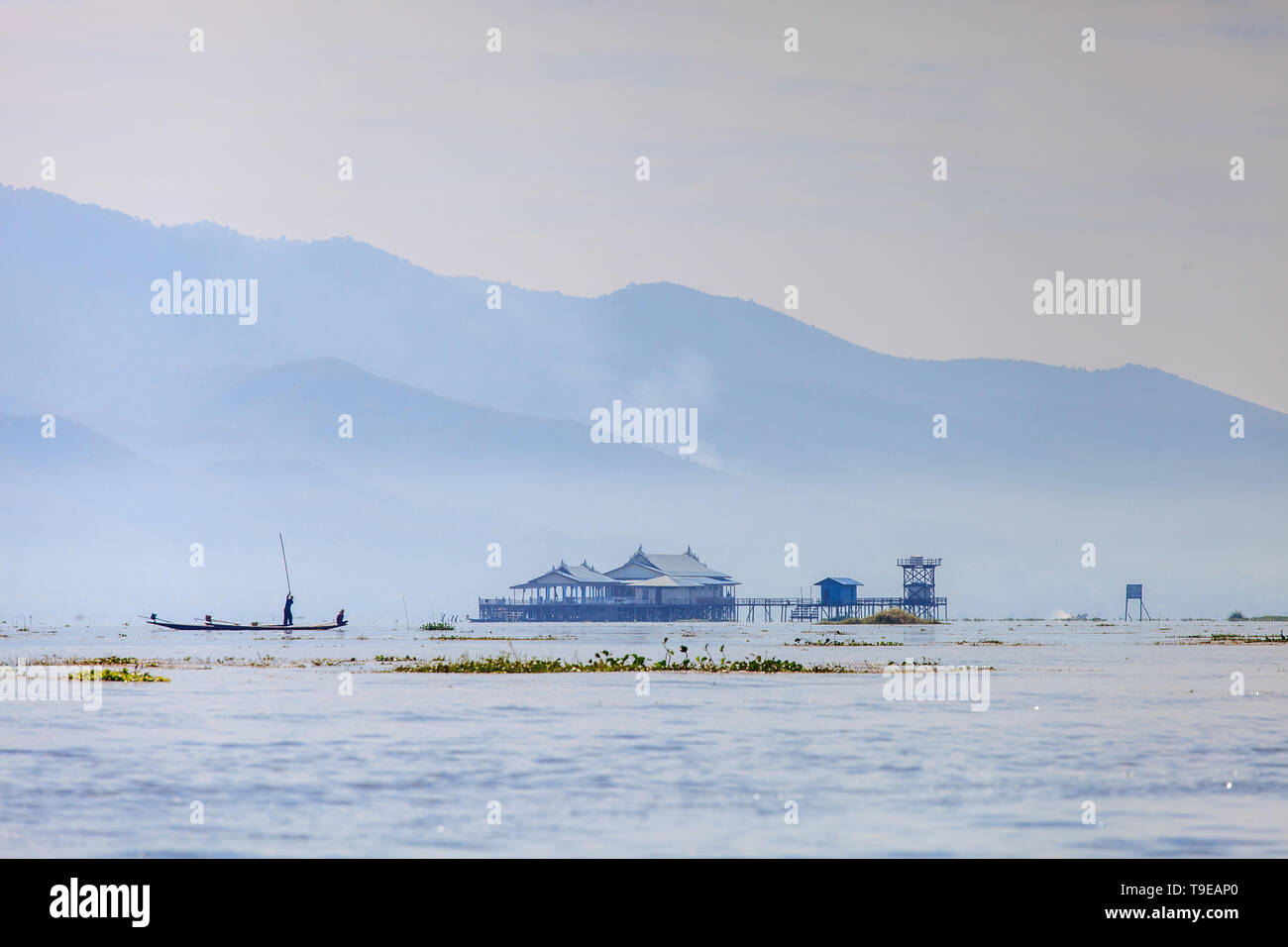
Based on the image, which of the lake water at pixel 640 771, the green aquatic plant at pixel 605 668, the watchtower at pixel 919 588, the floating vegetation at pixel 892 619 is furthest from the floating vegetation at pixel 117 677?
the watchtower at pixel 919 588

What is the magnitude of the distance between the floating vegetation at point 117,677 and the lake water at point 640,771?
1.92 metres

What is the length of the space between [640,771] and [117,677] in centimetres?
3065

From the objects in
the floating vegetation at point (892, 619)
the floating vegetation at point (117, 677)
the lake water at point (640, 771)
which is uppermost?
the floating vegetation at point (117, 677)

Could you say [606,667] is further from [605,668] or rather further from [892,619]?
[892,619]

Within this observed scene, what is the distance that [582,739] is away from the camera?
36.9 meters

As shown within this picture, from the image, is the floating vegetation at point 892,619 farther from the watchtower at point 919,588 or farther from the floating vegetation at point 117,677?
the floating vegetation at point 117,677

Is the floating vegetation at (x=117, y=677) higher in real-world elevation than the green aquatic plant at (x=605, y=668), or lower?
higher

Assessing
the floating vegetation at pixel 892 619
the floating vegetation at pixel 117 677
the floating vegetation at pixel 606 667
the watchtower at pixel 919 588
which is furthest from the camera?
the watchtower at pixel 919 588

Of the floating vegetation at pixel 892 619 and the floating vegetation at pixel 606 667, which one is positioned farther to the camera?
the floating vegetation at pixel 892 619

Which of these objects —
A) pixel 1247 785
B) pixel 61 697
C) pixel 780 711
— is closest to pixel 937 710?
pixel 780 711

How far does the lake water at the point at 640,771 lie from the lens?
2461cm

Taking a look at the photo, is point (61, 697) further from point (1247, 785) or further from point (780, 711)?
point (1247, 785)

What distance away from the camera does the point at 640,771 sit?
31.5m

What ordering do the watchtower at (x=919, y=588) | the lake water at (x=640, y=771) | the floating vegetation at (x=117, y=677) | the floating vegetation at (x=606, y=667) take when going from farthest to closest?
the watchtower at (x=919, y=588), the floating vegetation at (x=606, y=667), the floating vegetation at (x=117, y=677), the lake water at (x=640, y=771)
